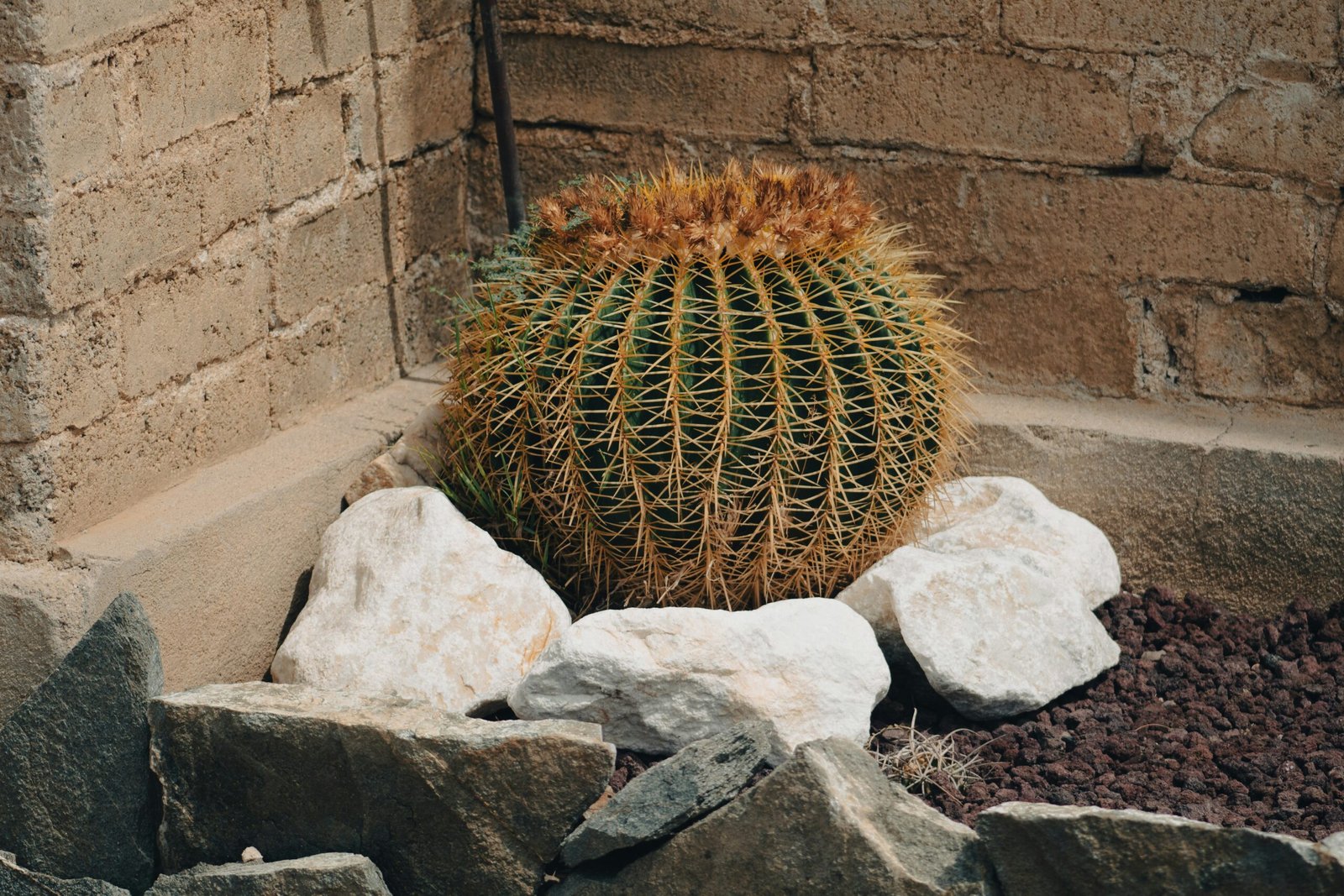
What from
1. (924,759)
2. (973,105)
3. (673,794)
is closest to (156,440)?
(673,794)

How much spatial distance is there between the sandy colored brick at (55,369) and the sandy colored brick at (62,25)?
1.49ft

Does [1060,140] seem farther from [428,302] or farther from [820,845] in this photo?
[820,845]

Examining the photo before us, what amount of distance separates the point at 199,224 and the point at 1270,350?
231 cm

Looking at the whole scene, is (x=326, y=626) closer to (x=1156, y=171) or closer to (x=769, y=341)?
(x=769, y=341)

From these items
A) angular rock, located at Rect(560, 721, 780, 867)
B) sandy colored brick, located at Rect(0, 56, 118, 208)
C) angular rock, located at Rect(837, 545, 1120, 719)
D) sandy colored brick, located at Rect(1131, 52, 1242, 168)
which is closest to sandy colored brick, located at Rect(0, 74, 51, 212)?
sandy colored brick, located at Rect(0, 56, 118, 208)

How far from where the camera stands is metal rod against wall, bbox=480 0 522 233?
357 centimetres

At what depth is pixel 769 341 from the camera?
2936 millimetres

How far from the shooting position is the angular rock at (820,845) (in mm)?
2332

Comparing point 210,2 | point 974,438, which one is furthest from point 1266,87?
point 210,2

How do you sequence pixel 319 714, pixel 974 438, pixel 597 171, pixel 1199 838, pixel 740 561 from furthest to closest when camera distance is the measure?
pixel 597 171, pixel 974 438, pixel 740 561, pixel 319 714, pixel 1199 838

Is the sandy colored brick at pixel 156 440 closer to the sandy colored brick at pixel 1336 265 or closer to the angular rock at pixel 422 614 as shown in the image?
the angular rock at pixel 422 614

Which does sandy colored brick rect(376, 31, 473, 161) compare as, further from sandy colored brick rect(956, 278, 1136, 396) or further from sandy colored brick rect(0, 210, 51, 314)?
sandy colored brick rect(956, 278, 1136, 396)

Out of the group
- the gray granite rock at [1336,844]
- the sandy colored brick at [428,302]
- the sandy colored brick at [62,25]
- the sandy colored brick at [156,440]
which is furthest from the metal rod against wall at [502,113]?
the gray granite rock at [1336,844]

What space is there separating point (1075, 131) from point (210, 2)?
186cm
